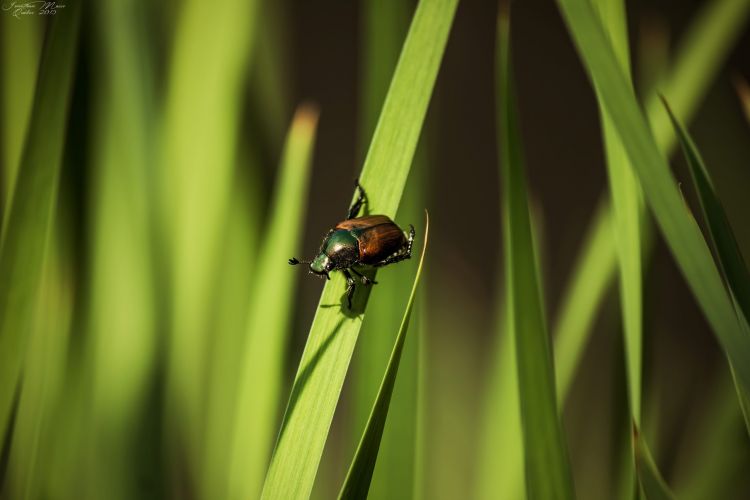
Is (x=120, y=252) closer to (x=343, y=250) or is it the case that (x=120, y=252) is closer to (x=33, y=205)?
(x=33, y=205)

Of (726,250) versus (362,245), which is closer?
(726,250)

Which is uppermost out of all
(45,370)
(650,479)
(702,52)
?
(702,52)

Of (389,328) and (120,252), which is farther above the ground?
(120,252)

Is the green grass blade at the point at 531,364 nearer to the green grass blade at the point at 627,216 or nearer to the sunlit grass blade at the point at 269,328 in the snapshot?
the green grass blade at the point at 627,216

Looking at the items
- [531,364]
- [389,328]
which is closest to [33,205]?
[389,328]

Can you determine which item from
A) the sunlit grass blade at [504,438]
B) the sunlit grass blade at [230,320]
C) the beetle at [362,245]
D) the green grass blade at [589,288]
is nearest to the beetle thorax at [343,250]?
the beetle at [362,245]

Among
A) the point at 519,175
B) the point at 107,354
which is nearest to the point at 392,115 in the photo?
the point at 519,175
